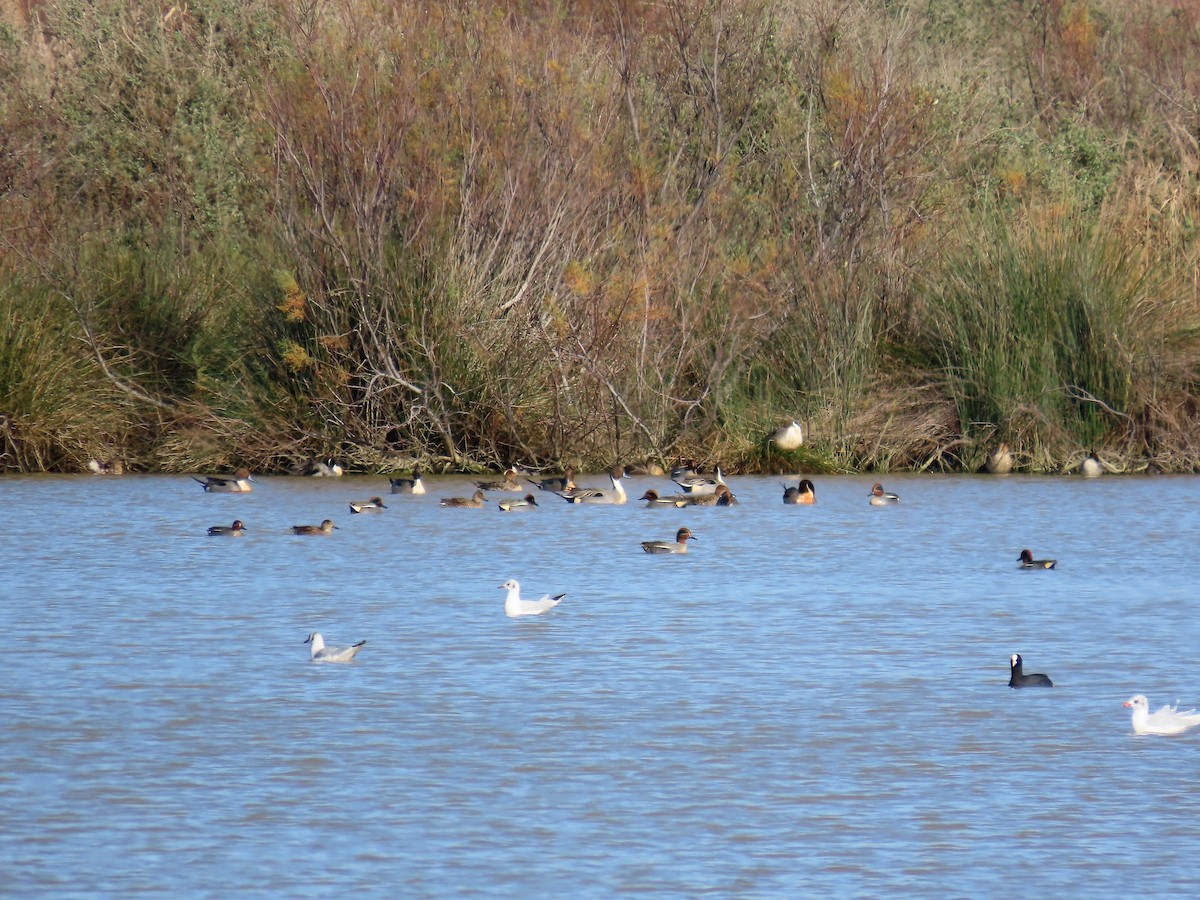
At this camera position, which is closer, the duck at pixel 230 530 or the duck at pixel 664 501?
the duck at pixel 230 530

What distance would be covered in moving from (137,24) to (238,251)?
767 centimetres

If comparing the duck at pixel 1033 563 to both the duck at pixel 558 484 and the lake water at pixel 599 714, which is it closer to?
the lake water at pixel 599 714

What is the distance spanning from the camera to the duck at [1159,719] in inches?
348

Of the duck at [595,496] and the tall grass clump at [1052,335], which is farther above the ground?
the tall grass clump at [1052,335]

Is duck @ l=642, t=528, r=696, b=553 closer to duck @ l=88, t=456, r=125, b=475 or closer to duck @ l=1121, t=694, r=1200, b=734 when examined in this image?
duck @ l=1121, t=694, r=1200, b=734

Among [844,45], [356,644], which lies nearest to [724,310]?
[844,45]

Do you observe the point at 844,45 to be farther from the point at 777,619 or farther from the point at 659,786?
the point at 659,786

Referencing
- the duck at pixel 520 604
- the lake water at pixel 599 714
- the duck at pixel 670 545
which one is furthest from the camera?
the duck at pixel 670 545

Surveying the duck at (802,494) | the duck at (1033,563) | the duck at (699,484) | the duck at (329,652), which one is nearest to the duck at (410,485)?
the duck at (699,484)

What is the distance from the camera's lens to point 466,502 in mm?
19125

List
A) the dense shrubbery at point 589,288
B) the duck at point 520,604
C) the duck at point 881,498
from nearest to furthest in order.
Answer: the duck at point 520,604 → the duck at point 881,498 → the dense shrubbery at point 589,288

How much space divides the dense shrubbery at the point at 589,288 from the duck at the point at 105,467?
246 millimetres

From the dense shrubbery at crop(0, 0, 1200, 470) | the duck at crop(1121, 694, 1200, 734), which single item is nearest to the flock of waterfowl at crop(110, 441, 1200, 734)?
the dense shrubbery at crop(0, 0, 1200, 470)

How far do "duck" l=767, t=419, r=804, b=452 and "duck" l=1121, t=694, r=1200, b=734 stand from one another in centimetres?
1295
